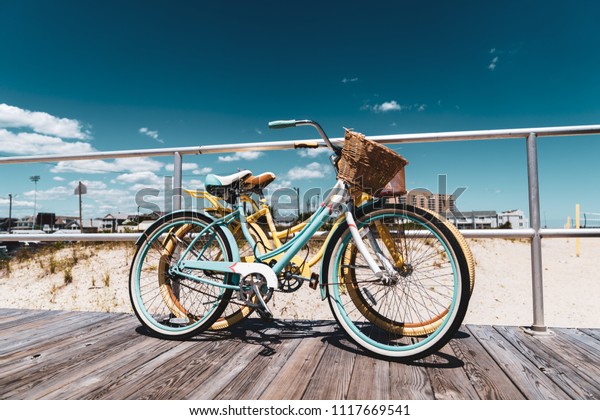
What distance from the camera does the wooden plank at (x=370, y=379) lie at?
1150 millimetres

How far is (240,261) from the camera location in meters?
1.79

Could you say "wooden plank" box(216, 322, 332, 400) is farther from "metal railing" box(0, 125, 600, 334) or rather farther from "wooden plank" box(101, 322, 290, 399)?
"metal railing" box(0, 125, 600, 334)

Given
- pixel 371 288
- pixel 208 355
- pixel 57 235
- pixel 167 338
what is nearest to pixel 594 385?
pixel 371 288

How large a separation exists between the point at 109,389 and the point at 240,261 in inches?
30.3

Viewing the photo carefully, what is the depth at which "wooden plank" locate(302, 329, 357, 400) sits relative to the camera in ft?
3.80

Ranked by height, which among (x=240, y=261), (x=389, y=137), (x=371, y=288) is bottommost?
(x=371, y=288)

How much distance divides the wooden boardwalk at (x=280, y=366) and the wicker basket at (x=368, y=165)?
2.38 ft

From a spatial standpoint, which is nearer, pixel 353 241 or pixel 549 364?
pixel 549 364

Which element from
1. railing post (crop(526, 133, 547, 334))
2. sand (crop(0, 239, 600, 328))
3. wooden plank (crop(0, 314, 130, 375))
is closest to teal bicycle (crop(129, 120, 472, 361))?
wooden plank (crop(0, 314, 130, 375))

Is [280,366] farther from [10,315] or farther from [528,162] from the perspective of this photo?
[10,315]

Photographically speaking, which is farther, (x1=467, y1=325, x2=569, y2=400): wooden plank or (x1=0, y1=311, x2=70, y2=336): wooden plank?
(x1=0, y1=311, x2=70, y2=336): wooden plank

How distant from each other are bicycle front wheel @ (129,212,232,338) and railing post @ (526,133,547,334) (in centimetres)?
155

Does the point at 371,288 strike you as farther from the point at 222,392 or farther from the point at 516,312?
the point at 516,312

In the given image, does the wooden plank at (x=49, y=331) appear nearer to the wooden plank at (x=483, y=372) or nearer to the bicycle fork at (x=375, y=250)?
the bicycle fork at (x=375, y=250)
